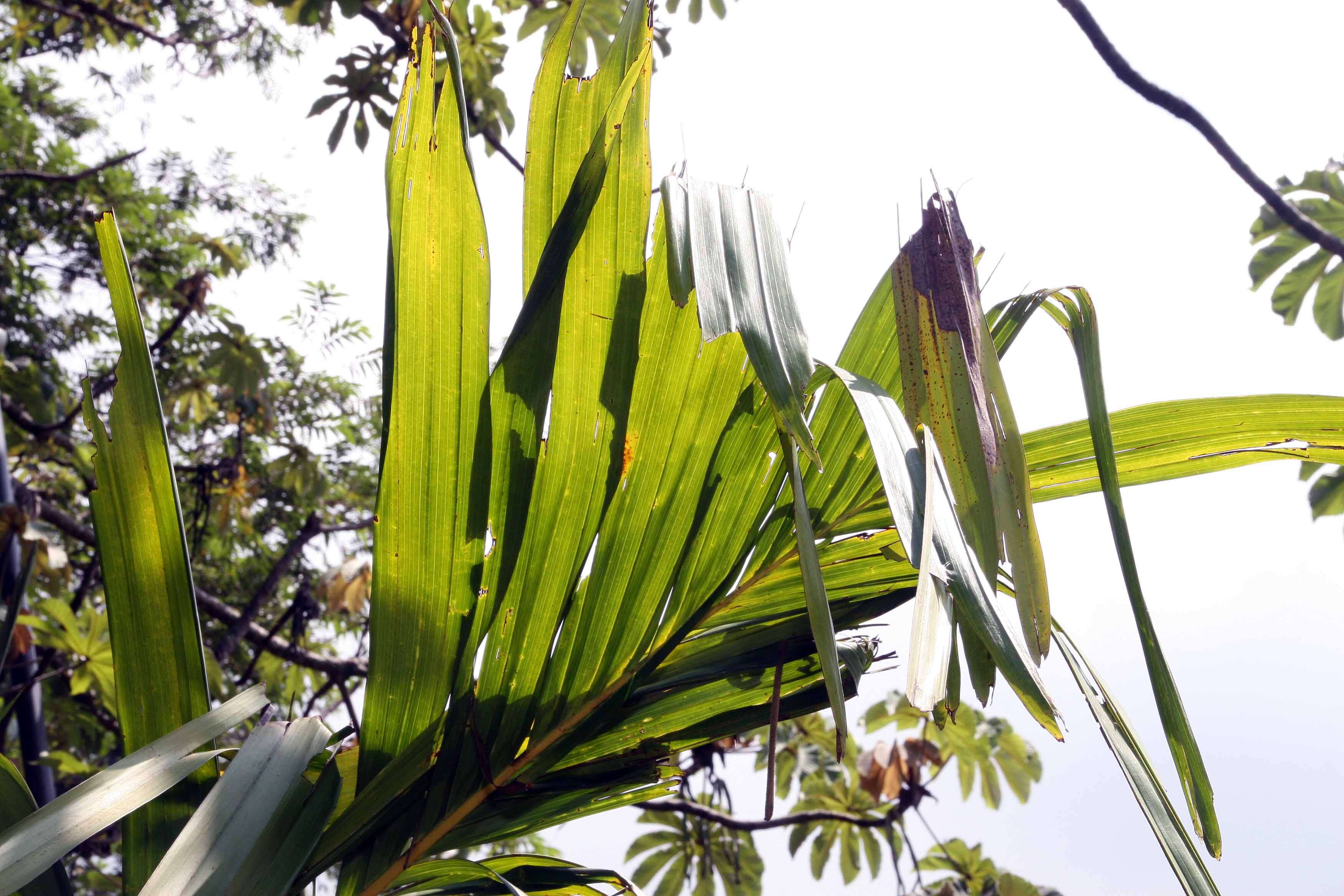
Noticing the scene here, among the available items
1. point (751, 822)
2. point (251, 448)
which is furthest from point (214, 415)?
point (751, 822)

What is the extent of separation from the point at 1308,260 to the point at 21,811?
10.9 feet

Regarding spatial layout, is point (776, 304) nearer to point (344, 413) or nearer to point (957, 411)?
point (957, 411)

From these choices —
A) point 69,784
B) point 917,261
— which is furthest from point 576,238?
point 69,784

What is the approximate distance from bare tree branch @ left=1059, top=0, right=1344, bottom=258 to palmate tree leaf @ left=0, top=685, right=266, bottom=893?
141 centimetres

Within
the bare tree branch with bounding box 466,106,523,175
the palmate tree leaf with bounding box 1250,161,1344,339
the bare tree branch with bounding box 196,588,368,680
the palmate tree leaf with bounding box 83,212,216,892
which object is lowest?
the bare tree branch with bounding box 196,588,368,680

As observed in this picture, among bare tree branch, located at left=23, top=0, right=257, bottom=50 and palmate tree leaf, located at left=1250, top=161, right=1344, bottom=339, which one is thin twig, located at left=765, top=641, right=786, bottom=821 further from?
bare tree branch, located at left=23, top=0, right=257, bottom=50

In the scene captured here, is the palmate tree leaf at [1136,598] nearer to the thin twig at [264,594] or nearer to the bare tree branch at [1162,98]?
the bare tree branch at [1162,98]

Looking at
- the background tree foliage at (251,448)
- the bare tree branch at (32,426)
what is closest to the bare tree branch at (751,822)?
the background tree foliage at (251,448)

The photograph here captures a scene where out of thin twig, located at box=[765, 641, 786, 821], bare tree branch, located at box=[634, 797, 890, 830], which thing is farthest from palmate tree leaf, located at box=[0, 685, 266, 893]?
bare tree branch, located at box=[634, 797, 890, 830]

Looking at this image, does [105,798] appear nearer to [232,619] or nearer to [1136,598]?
[1136,598]

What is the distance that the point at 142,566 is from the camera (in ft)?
1.60

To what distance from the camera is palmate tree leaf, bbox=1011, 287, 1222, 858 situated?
43cm

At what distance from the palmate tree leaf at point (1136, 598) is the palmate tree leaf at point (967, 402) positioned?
3.1 inches

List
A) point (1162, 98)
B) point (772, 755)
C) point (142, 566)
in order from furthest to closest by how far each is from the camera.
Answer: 1. point (1162, 98)
2. point (142, 566)
3. point (772, 755)
